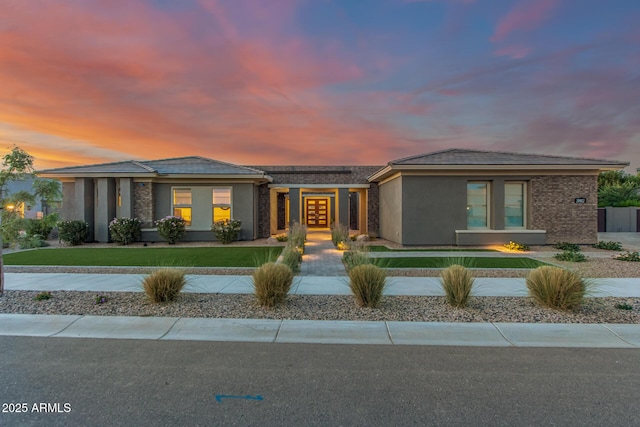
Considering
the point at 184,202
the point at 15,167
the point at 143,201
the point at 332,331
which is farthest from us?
the point at 184,202

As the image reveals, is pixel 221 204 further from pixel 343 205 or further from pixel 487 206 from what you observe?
pixel 487 206

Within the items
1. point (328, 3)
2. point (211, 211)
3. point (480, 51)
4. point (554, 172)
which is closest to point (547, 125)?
point (554, 172)

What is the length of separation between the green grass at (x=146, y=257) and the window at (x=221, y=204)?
333 centimetres

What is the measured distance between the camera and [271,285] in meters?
5.77

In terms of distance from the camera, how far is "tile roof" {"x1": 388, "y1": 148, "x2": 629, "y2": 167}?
1379 cm

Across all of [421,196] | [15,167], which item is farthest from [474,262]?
[15,167]

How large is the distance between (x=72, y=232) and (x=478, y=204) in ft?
63.4

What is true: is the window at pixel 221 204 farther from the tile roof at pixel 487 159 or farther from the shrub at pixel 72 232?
the tile roof at pixel 487 159

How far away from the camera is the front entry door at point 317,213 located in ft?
90.2

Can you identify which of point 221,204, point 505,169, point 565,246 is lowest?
point 565,246

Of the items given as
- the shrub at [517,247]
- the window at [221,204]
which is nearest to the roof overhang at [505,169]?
the shrub at [517,247]

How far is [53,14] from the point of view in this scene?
9.66 metres

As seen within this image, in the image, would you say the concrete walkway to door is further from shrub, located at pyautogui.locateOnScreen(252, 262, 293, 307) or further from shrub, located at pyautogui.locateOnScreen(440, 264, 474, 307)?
shrub, located at pyautogui.locateOnScreen(440, 264, 474, 307)

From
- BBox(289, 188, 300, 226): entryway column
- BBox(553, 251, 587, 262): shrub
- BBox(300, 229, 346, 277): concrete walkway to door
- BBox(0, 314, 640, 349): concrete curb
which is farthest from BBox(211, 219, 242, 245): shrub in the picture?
BBox(553, 251, 587, 262): shrub
